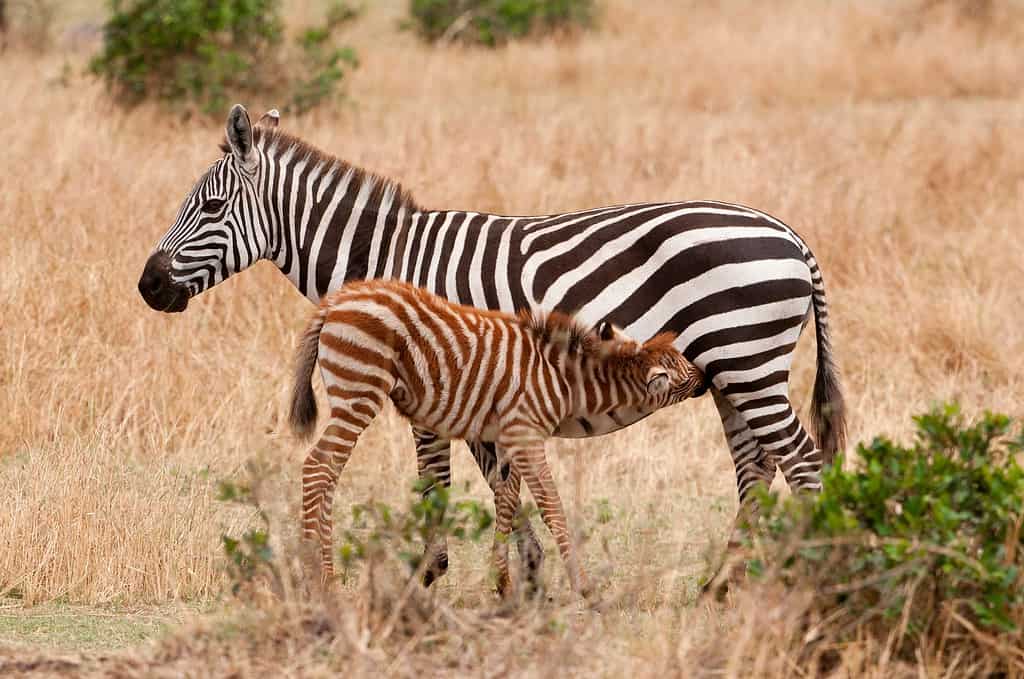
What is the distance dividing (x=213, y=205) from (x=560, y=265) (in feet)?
5.24

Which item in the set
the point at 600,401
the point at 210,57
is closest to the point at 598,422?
the point at 600,401

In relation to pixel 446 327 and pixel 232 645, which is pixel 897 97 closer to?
pixel 446 327

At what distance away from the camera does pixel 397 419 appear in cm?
829

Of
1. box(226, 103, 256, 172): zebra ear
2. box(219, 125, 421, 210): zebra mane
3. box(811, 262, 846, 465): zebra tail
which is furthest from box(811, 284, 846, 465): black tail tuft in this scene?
box(226, 103, 256, 172): zebra ear

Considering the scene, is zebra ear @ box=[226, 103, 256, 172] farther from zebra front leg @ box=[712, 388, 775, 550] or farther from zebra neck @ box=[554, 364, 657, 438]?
zebra front leg @ box=[712, 388, 775, 550]

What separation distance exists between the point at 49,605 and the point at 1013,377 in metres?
5.98

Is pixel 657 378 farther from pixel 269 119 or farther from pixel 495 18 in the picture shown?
pixel 495 18

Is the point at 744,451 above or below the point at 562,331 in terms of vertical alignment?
below

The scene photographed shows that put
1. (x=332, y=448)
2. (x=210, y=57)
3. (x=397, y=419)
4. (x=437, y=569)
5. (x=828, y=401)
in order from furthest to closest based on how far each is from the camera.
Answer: (x=210, y=57) < (x=397, y=419) < (x=828, y=401) < (x=437, y=569) < (x=332, y=448)

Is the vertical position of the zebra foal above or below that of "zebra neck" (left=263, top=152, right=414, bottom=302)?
below

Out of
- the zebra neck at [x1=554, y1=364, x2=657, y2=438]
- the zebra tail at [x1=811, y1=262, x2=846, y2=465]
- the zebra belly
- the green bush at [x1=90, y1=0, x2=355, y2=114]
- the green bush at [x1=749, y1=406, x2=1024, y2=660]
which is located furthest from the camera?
the green bush at [x1=90, y1=0, x2=355, y2=114]

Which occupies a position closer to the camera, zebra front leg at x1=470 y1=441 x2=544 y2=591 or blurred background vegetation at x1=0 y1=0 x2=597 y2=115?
zebra front leg at x1=470 y1=441 x2=544 y2=591

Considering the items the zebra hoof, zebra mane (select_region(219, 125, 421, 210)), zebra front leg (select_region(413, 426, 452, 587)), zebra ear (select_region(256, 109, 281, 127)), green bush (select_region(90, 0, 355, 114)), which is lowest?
the zebra hoof

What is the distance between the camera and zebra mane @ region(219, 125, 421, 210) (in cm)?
638
